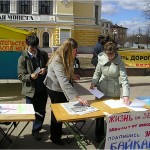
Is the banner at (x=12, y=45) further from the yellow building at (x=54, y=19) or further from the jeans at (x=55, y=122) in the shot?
the yellow building at (x=54, y=19)

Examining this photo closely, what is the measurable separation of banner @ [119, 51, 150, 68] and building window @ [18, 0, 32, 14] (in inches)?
1086

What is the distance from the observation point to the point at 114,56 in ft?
18.2

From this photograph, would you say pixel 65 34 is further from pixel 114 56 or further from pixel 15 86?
pixel 114 56

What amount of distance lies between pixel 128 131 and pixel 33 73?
1831 millimetres

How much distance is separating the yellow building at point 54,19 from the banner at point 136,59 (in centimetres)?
2432

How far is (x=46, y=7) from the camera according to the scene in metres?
41.4

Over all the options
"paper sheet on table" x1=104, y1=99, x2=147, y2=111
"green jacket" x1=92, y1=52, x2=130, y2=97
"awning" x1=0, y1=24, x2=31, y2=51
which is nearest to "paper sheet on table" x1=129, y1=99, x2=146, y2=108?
"paper sheet on table" x1=104, y1=99, x2=147, y2=111

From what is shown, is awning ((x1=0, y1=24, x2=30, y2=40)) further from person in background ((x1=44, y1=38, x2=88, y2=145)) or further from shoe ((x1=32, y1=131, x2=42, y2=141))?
person in background ((x1=44, y1=38, x2=88, y2=145))

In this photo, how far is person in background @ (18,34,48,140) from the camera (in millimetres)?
5645

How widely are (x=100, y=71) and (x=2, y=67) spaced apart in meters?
4.95

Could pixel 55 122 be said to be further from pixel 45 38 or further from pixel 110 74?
pixel 45 38

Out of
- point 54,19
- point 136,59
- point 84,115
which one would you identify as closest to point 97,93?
→ point 84,115

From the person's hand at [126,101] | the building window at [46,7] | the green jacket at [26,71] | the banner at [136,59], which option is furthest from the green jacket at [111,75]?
the building window at [46,7]

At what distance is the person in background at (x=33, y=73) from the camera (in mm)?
5645
